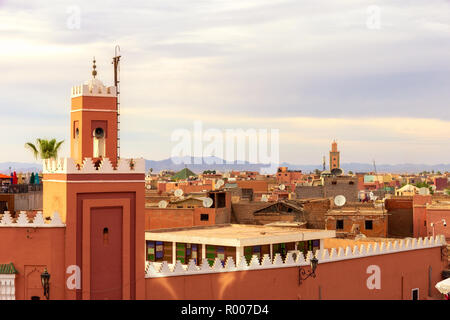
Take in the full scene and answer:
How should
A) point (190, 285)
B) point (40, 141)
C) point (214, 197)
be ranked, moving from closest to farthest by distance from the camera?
1. point (190, 285)
2. point (40, 141)
3. point (214, 197)

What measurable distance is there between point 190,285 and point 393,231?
23785mm

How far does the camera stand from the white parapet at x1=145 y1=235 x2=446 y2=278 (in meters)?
20.8

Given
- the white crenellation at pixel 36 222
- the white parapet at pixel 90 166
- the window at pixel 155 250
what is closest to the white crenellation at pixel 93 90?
the white parapet at pixel 90 166

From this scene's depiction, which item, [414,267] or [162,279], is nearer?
[162,279]

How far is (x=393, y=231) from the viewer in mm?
41875

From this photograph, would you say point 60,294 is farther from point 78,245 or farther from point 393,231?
point 393,231

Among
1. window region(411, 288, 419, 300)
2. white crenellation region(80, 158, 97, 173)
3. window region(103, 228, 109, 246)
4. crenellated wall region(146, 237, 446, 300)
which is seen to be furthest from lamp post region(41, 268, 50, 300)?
window region(411, 288, 419, 300)

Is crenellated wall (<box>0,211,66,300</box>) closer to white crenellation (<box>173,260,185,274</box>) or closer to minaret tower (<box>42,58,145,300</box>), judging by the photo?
minaret tower (<box>42,58,145,300</box>)

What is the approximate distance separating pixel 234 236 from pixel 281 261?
3697mm

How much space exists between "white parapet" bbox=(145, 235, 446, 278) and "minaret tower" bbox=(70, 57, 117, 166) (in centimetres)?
383

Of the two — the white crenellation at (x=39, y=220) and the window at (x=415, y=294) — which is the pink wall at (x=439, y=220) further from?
the white crenellation at (x=39, y=220)

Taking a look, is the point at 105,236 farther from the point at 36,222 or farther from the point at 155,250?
the point at 155,250
